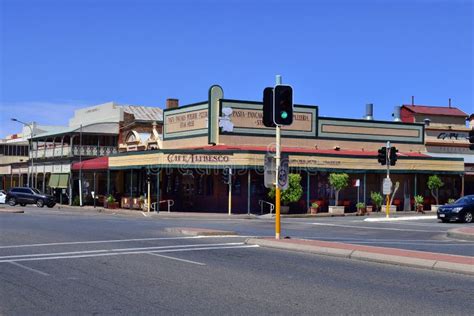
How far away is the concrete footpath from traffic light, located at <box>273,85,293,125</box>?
3322mm

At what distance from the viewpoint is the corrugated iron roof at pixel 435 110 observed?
68075 millimetres

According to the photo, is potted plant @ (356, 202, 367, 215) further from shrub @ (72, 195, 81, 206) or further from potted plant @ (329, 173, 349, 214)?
shrub @ (72, 195, 81, 206)

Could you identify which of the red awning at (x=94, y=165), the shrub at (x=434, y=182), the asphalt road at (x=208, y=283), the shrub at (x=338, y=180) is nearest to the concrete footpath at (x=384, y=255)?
the asphalt road at (x=208, y=283)

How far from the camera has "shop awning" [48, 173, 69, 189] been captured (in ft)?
195

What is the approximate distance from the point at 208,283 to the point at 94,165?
43.9 meters

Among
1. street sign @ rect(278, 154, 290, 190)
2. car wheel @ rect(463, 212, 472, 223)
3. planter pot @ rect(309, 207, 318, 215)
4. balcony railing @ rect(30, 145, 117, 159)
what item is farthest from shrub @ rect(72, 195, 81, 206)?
street sign @ rect(278, 154, 290, 190)

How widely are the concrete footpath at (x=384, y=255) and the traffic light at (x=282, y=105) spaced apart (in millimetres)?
3322

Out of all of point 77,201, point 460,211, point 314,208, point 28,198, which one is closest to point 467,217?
point 460,211

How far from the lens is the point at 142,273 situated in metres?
12.0

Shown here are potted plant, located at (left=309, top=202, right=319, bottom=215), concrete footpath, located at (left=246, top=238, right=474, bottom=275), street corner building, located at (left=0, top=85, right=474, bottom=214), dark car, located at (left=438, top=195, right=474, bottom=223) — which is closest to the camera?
concrete footpath, located at (left=246, top=238, right=474, bottom=275)

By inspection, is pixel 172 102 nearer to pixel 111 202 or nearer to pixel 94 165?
pixel 94 165

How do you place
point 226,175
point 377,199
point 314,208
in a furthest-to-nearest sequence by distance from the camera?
point 377,199 → point 314,208 → point 226,175

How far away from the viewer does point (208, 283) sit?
35.7 feet

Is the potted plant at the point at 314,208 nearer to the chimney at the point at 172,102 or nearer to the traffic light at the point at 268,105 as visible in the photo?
the chimney at the point at 172,102
